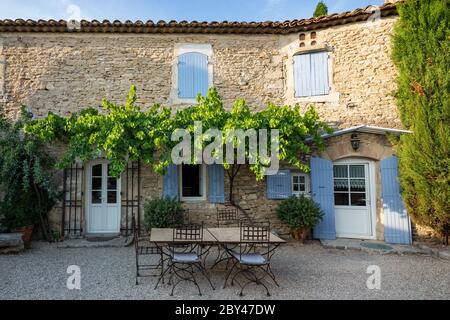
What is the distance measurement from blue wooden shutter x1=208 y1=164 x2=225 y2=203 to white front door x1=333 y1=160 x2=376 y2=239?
2.90 metres

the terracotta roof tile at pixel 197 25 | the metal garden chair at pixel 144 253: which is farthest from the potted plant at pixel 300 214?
the terracotta roof tile at pixel 197 25

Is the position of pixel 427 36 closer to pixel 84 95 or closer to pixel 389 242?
pixel 389 242

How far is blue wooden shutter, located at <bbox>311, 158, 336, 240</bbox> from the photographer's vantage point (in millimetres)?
6797

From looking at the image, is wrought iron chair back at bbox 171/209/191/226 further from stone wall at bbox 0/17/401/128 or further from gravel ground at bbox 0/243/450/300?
stone wall at bbox 0/17/401/128

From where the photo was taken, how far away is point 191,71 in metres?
7.47

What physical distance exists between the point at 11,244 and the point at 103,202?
6.77ft

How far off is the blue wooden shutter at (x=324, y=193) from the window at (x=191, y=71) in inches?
140

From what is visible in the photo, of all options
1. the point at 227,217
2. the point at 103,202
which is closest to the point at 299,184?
the point at 227,217

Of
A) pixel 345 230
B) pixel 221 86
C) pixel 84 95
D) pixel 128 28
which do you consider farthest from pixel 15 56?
pixel 345 230

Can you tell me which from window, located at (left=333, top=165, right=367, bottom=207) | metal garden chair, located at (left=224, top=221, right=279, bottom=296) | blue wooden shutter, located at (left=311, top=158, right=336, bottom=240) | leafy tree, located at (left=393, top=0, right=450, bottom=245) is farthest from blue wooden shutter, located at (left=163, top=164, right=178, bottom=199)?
leafy tree, located at (left=393, top=0, right=450, bottom=245)

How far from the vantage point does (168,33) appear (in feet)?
24.6

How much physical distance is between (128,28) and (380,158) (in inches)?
284
